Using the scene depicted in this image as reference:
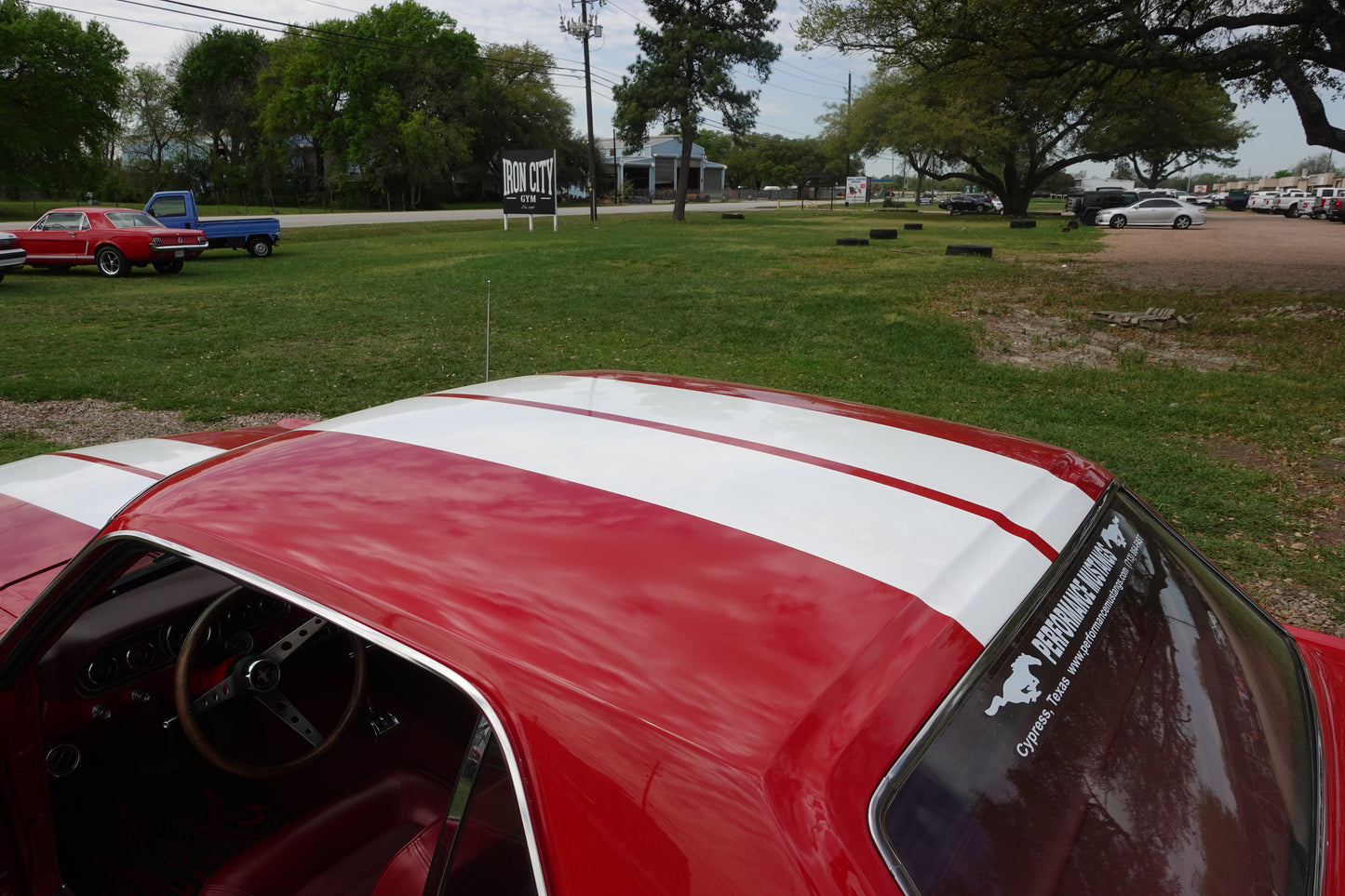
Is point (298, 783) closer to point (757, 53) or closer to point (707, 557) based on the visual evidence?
point (707, 557)

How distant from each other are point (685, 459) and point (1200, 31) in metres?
17.1

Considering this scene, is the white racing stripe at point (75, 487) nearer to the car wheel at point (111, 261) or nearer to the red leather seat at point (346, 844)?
the red leather seat at point (346, 844)

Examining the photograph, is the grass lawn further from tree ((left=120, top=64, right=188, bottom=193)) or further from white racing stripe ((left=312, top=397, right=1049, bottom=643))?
tree ((left=120, top=64, right=188, bottom=193))

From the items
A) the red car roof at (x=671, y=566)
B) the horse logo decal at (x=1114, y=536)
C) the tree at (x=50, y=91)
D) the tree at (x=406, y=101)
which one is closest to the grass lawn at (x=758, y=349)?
the horse logo decal at (x=1114, y=536)

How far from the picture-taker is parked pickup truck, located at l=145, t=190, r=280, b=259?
20156 millimetres

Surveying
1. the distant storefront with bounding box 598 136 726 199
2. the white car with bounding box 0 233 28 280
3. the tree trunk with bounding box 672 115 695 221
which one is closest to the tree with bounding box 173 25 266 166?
the distant storefront with bounding box 598 136 726 199

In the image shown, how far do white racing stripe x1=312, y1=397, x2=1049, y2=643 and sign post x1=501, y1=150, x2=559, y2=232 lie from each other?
2961 centimetres

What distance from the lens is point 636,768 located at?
3.20 ft

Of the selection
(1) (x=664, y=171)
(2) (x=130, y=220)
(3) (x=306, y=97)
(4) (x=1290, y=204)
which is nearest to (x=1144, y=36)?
(2) (x=130, y=220)

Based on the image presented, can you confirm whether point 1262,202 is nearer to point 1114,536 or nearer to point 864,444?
point 1114,536

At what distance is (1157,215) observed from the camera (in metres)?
39.3

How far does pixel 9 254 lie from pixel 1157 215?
42751 millimetres

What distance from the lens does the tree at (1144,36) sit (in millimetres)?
13562

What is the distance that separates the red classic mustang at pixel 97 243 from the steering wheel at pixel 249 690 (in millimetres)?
18355
